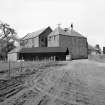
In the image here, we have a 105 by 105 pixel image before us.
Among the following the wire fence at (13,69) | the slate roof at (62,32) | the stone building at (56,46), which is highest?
the slate roof at (62,32)

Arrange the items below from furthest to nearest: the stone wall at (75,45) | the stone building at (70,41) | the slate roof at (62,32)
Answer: the slate roof at (62,32) < the stone wall at (75,45) < the stone building at (70,41)

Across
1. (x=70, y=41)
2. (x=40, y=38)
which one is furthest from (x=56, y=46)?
(x=40, y=38)

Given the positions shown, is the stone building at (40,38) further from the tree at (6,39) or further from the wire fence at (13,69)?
the wire fence at (13,69)

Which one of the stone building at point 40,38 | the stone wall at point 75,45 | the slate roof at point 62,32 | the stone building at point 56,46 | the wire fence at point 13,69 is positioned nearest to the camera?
the wire fence at point 13,69

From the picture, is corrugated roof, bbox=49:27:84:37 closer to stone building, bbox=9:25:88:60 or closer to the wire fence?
stone building, bbox=9:25:88:60

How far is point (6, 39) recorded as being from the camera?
52438 mm

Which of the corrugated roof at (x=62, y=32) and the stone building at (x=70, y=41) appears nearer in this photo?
the stone building at (x=70, y=41)

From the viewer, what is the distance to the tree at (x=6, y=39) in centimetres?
4894

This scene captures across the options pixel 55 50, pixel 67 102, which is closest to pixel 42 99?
pixel 67 102

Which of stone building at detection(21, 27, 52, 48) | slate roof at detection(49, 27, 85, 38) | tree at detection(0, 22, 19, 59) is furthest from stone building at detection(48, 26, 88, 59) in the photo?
tree at detection(0, 22, 19, 59)

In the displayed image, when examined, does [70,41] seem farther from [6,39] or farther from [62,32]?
[6,39]

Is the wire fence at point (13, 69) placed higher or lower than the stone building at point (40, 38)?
lower

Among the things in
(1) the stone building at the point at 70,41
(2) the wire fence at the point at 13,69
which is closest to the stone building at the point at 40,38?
(1) the stone building at the point at 70,41

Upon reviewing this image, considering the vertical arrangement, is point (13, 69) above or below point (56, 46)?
below
